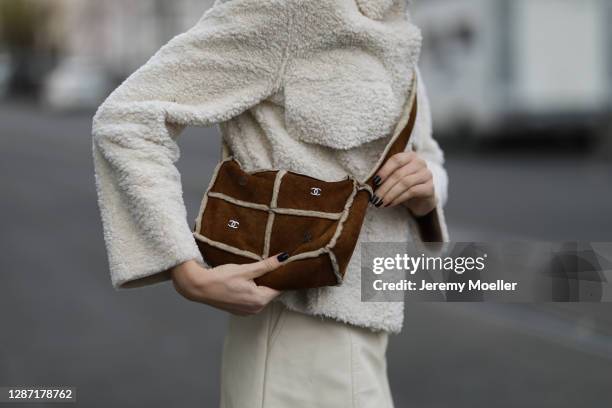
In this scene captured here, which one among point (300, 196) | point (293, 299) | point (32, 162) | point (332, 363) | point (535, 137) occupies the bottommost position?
point (332, 363)

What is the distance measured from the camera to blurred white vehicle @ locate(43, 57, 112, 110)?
3491 centimetres

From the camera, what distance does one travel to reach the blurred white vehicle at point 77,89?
34906 mm

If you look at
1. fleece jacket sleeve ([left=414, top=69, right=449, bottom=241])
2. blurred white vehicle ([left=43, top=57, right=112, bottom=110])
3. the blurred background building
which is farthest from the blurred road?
blurred white vehicle ([left=43, top=57, right=112, bottom=110])

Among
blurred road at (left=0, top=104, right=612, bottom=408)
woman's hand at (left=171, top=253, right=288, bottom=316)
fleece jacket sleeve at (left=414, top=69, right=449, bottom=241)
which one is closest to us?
woman's hand at (left=171, top=253, right=288, bottom=316)

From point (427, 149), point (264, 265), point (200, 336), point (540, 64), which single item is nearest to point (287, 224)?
point (264, 265)

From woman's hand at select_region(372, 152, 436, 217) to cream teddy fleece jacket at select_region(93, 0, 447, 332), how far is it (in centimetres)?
5

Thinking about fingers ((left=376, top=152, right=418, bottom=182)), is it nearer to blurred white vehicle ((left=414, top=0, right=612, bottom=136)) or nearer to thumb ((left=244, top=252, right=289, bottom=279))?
thumb ((left=244, top=252, right=289, bottom=279))

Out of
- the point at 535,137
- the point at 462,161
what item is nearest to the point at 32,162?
the point at 462,161

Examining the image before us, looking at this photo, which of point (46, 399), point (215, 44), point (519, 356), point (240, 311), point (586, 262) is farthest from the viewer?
point (519, 356)

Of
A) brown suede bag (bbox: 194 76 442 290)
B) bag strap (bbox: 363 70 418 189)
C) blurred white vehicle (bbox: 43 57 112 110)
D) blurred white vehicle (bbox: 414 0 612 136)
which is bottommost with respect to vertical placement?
brown suede bag (bbox: 194 76 442 290)

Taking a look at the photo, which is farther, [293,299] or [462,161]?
[462,161]

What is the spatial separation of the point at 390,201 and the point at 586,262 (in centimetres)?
63

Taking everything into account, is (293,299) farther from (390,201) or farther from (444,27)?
(444,27)

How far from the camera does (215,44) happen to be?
1.72 m
